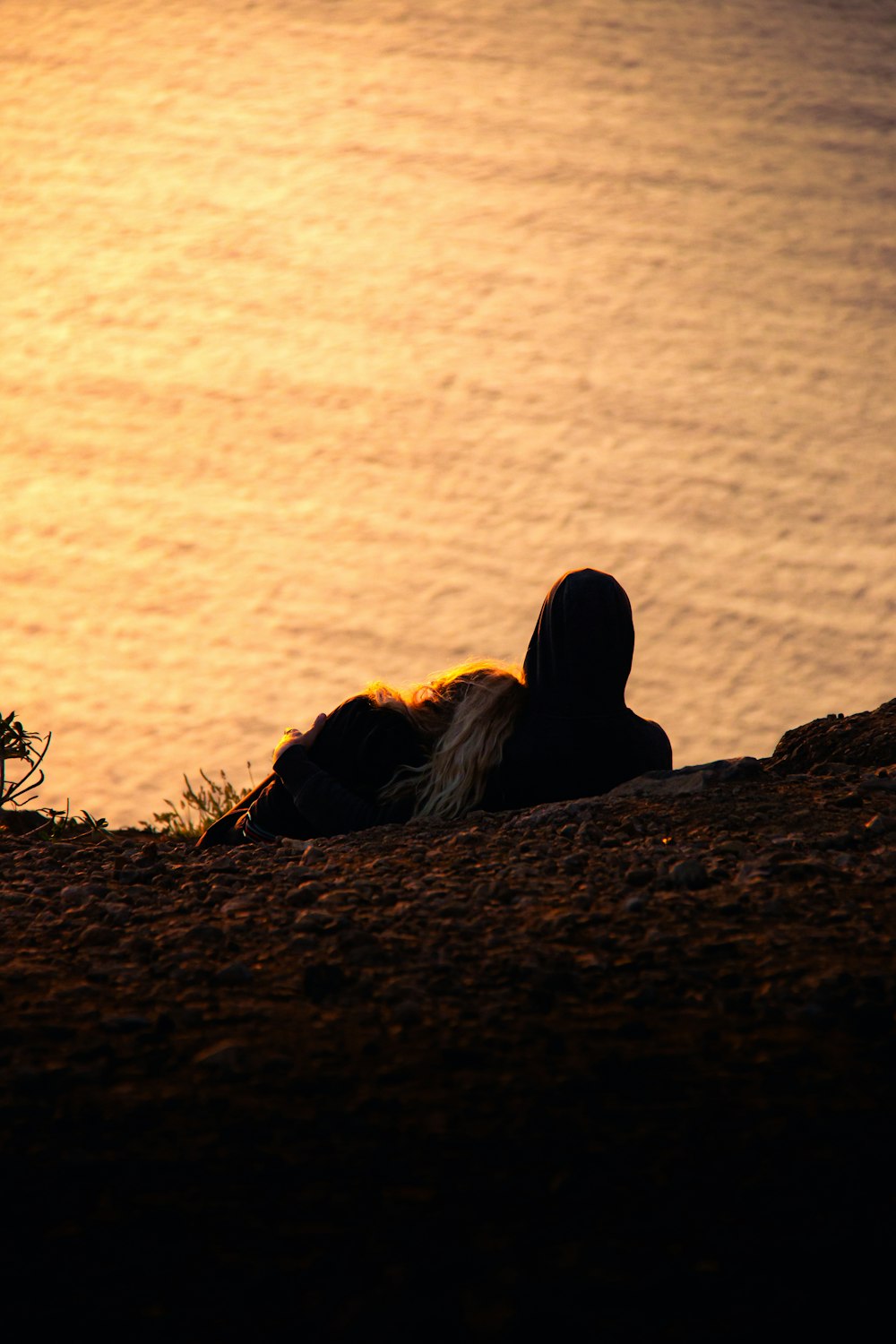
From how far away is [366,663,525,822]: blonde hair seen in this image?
3.84m

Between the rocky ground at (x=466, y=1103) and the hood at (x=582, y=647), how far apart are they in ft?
3.71

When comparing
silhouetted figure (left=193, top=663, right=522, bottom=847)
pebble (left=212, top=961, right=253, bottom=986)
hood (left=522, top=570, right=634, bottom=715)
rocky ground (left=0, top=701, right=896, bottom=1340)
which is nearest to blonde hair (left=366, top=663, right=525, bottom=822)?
silhouetted figure (left=193, top=663, right=522, bottom=847)

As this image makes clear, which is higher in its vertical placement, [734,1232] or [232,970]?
[232,970]

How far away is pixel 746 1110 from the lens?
1.86m

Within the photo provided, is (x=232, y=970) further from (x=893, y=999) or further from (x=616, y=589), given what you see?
(x=616, y=589)

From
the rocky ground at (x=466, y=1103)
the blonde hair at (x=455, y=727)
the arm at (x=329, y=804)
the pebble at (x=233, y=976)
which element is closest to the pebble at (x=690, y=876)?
the rocky ground at (x=466, y=1103)

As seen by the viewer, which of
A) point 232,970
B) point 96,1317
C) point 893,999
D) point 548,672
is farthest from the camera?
point 548,672

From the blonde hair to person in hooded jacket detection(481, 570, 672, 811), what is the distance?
6 centimetres

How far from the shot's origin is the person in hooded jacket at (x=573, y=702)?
12.7ft

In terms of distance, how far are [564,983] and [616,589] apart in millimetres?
1988

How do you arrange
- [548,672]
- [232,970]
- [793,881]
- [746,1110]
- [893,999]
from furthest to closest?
[548,672], [793,881], [232,970], [893,999], [746,1110]

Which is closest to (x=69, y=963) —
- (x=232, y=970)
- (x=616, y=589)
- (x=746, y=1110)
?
(x=232, y=970)

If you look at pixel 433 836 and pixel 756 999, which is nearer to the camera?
pixel 756 999

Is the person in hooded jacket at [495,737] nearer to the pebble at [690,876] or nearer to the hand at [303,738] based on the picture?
the hand at [303,738]
